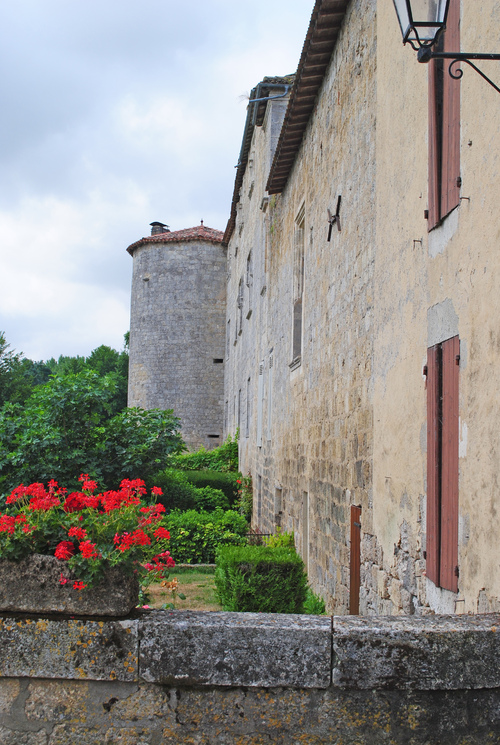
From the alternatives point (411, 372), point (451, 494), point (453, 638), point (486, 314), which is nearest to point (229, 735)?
point (453, 638)

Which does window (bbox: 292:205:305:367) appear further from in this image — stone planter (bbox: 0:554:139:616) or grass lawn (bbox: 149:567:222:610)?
stone planter (bbox: 0:554:139:616)

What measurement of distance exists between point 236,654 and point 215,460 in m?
18.5

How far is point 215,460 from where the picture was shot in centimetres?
2086

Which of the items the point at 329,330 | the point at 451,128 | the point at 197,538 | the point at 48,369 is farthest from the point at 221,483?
the point at 48,369

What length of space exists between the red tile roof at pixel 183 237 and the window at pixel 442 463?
77.8 feet

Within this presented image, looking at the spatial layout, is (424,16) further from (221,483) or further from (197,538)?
(221,483)

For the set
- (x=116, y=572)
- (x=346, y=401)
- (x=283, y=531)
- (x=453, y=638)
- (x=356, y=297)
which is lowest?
(x=283, y=531)

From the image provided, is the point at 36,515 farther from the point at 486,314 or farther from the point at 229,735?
the point at 486,314

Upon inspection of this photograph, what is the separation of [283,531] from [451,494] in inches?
271

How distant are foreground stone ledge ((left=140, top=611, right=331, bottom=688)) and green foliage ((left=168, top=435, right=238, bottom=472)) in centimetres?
1753

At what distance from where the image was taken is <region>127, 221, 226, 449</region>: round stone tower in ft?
86.1

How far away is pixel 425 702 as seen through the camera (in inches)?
94.3

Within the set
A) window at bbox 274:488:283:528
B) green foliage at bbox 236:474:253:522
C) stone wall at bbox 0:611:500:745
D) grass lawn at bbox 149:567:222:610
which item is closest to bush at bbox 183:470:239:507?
green foliage at bbox 236:474:253:522

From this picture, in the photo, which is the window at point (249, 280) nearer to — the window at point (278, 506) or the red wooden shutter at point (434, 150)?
the window at point (278, 506)
